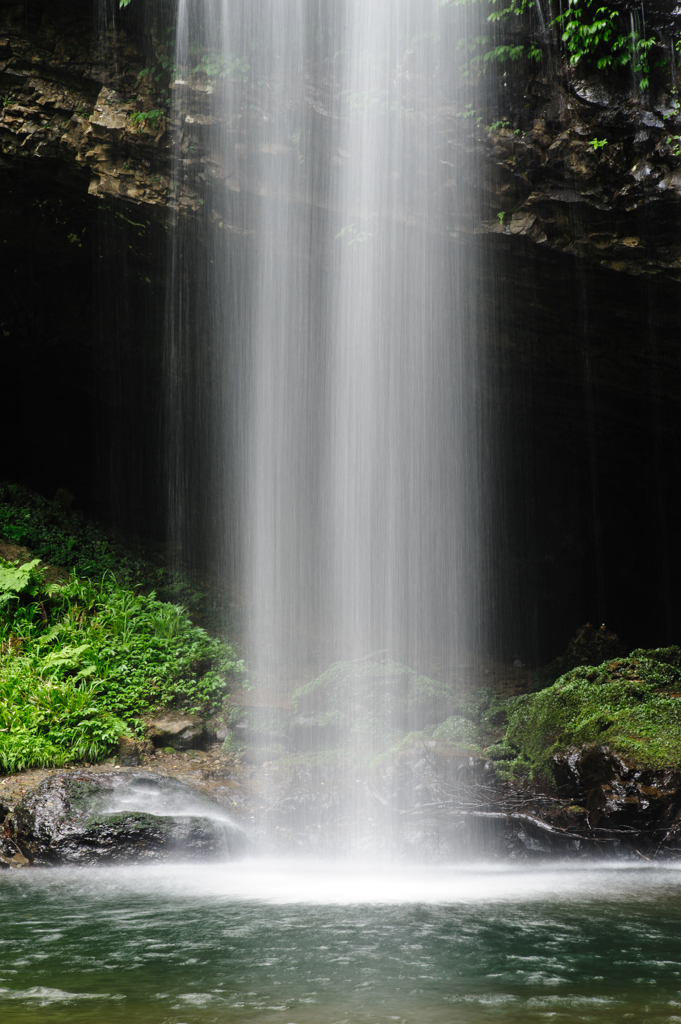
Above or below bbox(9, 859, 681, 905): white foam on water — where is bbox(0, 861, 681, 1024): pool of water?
above

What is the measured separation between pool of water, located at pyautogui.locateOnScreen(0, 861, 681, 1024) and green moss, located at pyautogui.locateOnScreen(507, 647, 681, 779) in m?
1.13

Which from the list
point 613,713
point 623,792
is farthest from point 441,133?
point 623,792

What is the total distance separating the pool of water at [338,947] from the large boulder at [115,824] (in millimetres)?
255

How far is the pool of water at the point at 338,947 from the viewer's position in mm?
2855

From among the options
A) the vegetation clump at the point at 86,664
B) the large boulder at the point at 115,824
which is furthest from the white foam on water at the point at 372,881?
the vegetation clump at the point at 86,664

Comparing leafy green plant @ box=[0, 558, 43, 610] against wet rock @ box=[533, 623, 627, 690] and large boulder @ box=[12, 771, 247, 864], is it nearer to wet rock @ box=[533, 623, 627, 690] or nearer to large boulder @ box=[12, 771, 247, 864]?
large boulder @ box=[12, 771, 247, 864]

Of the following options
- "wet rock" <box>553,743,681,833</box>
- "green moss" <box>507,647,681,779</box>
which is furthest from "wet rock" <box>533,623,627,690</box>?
"wet rock" <box>553,743,681,833</box>

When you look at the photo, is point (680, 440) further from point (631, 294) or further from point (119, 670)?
point (119, 670)

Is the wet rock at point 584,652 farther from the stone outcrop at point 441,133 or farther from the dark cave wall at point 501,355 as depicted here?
the stone outcrop at point 441,133

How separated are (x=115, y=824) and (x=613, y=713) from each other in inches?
197

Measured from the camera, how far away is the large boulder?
574cm

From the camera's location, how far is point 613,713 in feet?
22.5

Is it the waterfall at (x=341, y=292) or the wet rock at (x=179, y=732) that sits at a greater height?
the waterfall at (x=341, y=292)

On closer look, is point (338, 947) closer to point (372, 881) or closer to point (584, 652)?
point (372, 881)
